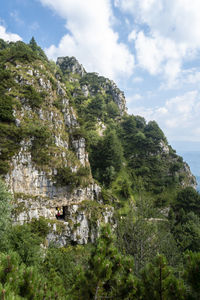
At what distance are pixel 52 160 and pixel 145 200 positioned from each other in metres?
19.6

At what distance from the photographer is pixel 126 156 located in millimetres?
56375

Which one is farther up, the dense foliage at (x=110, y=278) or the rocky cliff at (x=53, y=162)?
the rocky cliff at (x=53, y=162)

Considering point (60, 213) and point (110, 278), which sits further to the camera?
point (60, 213)

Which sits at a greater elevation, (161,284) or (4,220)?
(4,220)

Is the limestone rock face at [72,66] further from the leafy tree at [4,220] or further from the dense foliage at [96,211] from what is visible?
the leafy tree at [4,220]

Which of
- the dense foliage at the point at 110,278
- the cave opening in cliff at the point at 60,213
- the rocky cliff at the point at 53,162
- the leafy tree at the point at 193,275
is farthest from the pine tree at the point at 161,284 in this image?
the cave opening in cliff at the point at 60,213

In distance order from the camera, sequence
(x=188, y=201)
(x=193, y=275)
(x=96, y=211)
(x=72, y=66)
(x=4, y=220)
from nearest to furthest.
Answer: (x=193, y=275)
(x=4, y=220)
(x=96, y=211)
(x=188, y=201)
(x=72, y=66)

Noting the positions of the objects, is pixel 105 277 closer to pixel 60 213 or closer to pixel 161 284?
pixel 161 284

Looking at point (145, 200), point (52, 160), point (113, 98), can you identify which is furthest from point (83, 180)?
point (113, 98)

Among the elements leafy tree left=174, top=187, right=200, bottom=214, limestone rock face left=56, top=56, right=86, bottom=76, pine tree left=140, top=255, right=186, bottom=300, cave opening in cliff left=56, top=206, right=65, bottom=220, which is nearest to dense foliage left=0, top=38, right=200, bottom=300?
pine tree left=140, top=255, right=186, bottom=300

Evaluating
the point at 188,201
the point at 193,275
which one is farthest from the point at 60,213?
the point at 188,201

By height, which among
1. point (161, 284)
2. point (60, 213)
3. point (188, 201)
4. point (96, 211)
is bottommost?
point (60, 213)

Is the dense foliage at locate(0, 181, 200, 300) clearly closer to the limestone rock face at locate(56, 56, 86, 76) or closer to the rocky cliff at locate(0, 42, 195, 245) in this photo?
the rocky cliff at locate(0, 42, 195, 245)

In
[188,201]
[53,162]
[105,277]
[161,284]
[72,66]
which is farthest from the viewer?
[72,66]
